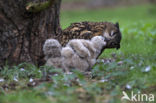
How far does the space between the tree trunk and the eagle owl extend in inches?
23.1

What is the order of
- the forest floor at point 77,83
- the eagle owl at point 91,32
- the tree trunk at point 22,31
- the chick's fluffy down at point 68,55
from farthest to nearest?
the eagle owl at point 91,32 < the tree trunk at point 22,31 < the chick's fluffy down at point 68,55 < the forest floor at point 77,83

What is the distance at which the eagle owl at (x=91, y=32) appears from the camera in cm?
736

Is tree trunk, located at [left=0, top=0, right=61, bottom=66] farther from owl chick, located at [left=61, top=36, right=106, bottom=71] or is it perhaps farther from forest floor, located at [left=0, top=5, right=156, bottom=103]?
owl chick, located at [left=61, top=36, right=106, bottom=71]

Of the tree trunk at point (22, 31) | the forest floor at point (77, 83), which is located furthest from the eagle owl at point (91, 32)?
the forest floor at point (77, 83)

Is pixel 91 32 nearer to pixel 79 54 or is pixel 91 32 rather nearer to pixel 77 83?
pixel 79 54

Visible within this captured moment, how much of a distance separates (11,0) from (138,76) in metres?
2.72

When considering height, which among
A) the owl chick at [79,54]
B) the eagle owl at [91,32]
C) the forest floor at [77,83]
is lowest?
the forest floor at [77,83]

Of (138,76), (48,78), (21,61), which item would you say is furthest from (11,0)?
(138,76)

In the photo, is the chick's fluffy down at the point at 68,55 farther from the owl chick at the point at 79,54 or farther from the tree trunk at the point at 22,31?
the tree trunk at the point at 22,31

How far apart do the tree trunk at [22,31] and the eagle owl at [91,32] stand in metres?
0.59

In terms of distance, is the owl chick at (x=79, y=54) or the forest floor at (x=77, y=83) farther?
the owl chick at (x=79, y=54)

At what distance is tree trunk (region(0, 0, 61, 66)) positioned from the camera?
20.6 ft

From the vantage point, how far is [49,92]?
186 inches

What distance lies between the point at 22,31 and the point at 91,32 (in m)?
1.71
